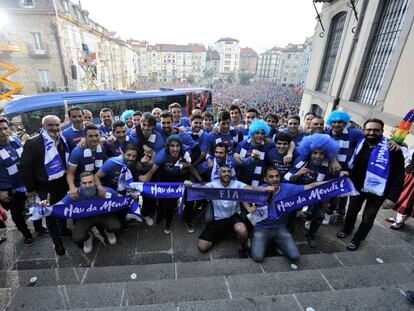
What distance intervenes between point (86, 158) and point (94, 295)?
2.11 meters

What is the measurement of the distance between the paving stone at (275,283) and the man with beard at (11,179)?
3.53 m

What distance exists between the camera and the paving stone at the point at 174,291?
254 cm

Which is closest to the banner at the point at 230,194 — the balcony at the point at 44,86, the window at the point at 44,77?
the balcony at the point at 44,86

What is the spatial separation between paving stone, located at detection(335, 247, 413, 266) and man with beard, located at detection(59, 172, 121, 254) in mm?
3768

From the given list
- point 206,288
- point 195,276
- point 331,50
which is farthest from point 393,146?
point 331,50

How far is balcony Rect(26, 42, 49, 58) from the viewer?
2116 cm

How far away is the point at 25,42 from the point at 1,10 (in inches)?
120

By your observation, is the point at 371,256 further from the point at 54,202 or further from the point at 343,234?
the point at 54,202

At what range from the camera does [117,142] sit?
426cm

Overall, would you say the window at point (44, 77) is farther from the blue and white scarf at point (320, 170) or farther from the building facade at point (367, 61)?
the blue and white scarf at point (320, 170)

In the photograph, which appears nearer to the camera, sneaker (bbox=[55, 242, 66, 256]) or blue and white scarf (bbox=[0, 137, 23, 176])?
blue and white scarf (bbox=[0, 137, 23, 176])

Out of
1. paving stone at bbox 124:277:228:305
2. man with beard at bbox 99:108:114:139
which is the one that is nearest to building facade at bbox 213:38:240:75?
man with beard at bbox 99:108:114:139

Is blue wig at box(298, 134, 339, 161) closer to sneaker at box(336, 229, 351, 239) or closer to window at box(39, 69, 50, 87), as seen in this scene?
sneaker at box(336, 229, 351, 239)

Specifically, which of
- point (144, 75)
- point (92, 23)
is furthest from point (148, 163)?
point (144, 75)
